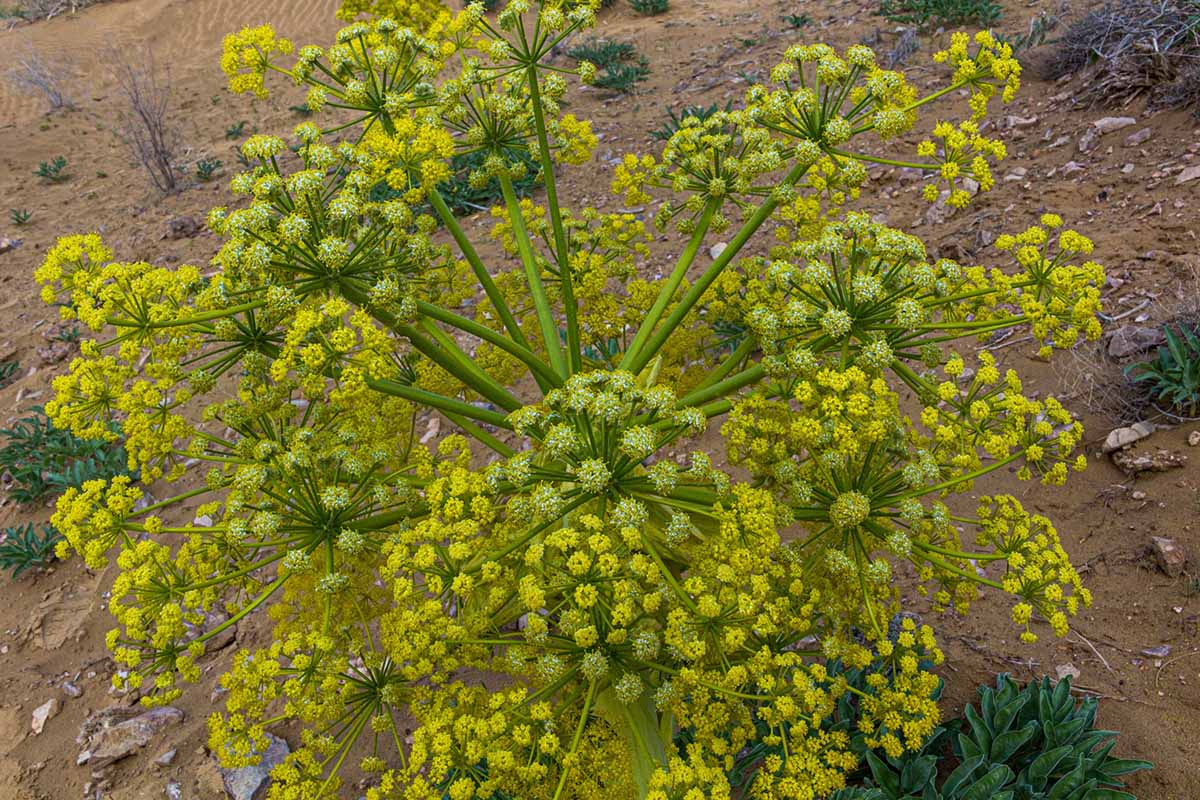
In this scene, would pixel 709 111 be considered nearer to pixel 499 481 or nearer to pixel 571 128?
pixel 571 128

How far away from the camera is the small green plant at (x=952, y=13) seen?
29.0 feet

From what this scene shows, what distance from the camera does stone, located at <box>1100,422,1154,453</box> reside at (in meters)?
4.20

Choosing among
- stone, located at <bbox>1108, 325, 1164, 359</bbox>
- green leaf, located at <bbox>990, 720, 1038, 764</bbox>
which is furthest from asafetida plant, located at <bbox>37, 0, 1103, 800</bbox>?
stone, located at <bbox>1108, 325, 1164, 359</bbox>

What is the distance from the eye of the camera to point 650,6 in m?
14.0

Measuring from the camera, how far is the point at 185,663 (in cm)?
244

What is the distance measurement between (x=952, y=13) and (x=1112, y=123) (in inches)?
143

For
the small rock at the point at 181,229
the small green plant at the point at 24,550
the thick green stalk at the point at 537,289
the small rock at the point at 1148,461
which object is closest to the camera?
the thick green stalk at the point at 537,289

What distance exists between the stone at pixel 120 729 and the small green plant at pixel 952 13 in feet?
33.4

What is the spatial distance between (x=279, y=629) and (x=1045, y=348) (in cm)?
297

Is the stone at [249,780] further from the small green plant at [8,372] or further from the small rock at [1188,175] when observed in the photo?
the small rock at [1188,175]

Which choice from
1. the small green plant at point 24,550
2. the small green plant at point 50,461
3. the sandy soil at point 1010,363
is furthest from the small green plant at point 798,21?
the small green plant at point 24,550

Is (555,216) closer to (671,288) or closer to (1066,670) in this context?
(671,288)

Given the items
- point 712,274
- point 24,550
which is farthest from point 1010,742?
point 24,550

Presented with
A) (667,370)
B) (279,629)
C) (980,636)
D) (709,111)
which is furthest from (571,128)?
(709,111)
